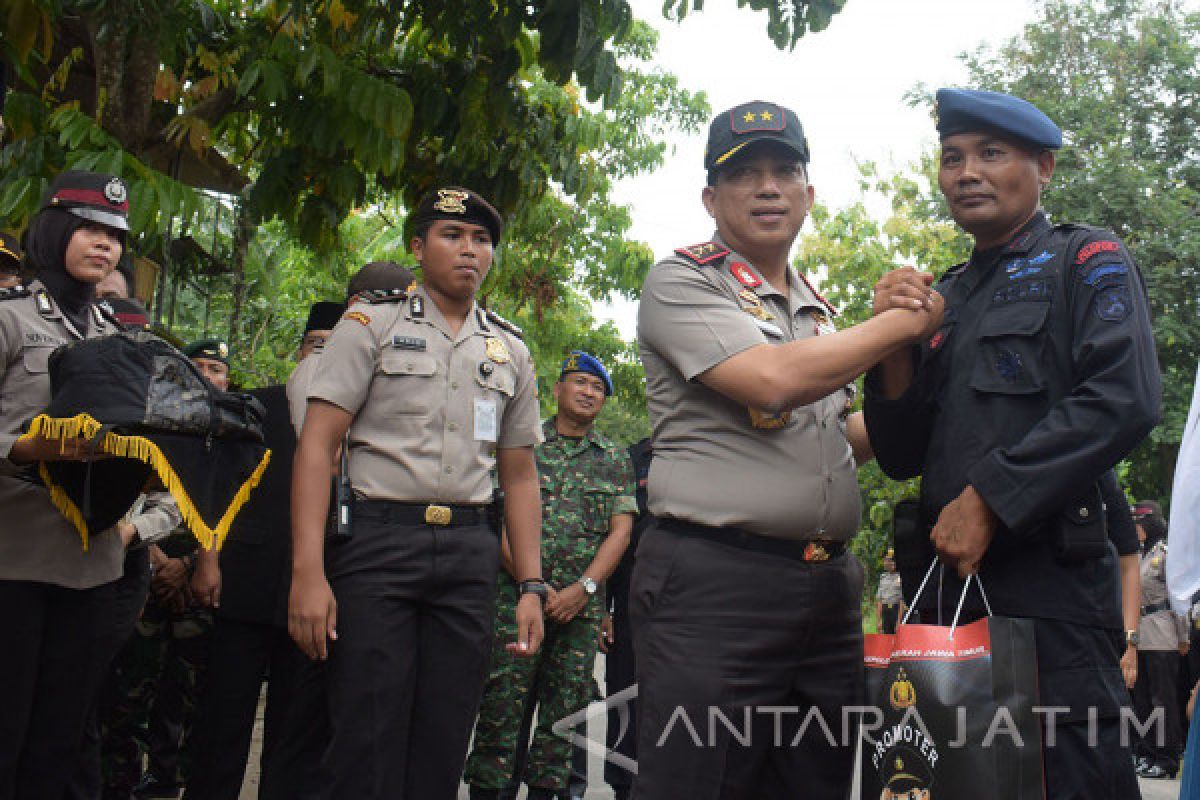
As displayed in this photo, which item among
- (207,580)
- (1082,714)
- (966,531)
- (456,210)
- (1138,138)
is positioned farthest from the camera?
(1138,138)

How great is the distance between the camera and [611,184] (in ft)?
59.7

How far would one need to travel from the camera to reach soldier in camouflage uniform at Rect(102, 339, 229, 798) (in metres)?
5.75

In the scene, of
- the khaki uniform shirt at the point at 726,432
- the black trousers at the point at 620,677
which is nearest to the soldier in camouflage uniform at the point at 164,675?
the black trousers at the point at 620,677

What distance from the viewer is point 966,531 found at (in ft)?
8.91

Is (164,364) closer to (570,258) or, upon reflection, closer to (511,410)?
(511,410)

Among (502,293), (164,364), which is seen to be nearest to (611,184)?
(502,293)

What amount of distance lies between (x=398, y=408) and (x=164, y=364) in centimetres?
72

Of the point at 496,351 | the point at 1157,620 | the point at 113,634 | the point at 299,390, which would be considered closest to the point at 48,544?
the point at 113,634

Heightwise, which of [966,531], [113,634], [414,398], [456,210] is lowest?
[113,634]

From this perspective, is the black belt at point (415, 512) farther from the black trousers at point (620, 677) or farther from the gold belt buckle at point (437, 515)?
the black trousers at point (620, 677)

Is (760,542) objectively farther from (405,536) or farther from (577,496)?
(577,496)

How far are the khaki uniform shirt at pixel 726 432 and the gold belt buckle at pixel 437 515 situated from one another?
900 mm

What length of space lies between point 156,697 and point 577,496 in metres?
2.37

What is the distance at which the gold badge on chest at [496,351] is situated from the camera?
4227mm
